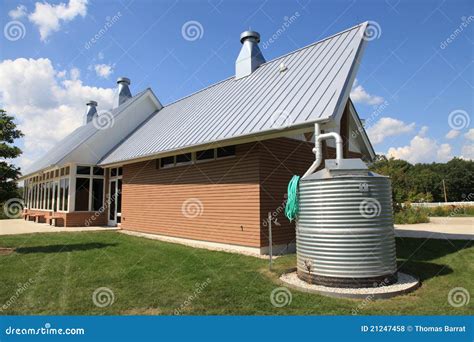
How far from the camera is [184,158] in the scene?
13.0 metres

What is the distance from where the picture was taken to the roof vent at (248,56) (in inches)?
587

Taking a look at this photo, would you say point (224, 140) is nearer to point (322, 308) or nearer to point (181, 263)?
point (181, 263)

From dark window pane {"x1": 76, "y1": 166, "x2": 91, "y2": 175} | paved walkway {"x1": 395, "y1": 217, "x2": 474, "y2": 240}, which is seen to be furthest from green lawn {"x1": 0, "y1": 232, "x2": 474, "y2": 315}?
dark window pane {"x1": 76, "y1": 166, "x2": 91, "y2": 175}

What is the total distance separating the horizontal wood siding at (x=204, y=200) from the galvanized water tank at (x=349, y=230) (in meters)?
3.20

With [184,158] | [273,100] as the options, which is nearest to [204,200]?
[184,158]

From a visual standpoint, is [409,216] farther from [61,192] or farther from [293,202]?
[61,192]

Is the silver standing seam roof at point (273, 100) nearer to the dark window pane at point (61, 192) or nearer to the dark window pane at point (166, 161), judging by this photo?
the dark window pane at point (166, 161)

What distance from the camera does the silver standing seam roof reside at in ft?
29.2

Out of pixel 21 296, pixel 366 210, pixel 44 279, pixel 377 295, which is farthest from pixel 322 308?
pixel 44 279

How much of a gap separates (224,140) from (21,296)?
624 centimetres

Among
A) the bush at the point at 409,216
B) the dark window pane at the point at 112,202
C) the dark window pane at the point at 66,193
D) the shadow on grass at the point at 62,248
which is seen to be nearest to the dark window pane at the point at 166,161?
the shadow on grass at the point at 62,248

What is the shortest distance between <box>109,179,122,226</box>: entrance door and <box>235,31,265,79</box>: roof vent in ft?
29.4

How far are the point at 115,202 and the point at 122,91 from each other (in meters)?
11.0

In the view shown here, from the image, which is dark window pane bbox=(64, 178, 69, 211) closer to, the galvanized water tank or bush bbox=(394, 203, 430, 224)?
the galvanized water tank
